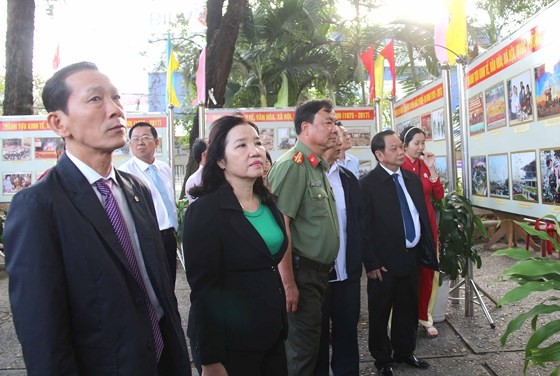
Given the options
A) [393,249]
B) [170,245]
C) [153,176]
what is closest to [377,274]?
[393,249]

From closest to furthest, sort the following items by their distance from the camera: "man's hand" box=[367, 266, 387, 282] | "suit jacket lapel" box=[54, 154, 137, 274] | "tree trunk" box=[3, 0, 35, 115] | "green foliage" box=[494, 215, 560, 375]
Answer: "suit jacket lapel" box=[54, 154, 137, 274]
"green foliage" box=[494, 215, 560, 375]
"man's hand" box=[367, 266, 387, 282]
"tree trunk" box=[3, 0, 35, 115]

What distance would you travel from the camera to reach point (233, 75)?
53.2 ft

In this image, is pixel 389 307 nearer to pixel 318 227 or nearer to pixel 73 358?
pixel 318 227

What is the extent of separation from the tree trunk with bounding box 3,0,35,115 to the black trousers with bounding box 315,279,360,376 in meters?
8.25

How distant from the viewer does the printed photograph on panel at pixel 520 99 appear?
3695mm

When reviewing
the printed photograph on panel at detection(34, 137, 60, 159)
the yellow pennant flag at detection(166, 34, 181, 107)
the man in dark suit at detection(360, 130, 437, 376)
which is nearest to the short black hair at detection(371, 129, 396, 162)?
the man in dark suit at detection(360, 130, 437, 376)

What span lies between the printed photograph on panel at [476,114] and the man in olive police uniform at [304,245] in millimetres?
2308

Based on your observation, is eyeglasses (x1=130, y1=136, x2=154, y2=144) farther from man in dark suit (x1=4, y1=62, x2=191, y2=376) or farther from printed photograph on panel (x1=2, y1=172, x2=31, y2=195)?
printed photograph on panel (x1=2, y1=172, x2=31, y2=195)

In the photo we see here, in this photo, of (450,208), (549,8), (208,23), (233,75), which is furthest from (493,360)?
(233,75)

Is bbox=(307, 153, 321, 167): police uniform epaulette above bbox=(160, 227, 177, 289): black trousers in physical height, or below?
above

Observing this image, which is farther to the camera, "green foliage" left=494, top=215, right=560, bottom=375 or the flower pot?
the flower pot

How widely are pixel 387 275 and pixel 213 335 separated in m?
1.93

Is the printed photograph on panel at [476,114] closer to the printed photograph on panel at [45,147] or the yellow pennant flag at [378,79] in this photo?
the yellow pennant flag at [378,79]

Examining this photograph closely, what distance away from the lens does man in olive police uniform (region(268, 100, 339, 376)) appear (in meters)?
2.87
